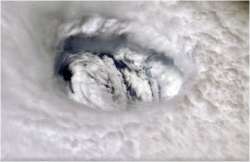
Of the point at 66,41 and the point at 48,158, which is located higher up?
the point at 66,41

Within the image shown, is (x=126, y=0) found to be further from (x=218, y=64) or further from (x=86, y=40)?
(x=218, y=64)

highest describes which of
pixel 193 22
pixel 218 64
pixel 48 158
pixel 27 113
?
pixel 193 22

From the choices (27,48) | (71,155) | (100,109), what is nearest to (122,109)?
(100,109)

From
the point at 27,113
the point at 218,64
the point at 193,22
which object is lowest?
the point at 27,113

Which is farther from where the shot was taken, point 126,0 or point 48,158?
point 126,0

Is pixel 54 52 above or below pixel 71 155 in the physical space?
above

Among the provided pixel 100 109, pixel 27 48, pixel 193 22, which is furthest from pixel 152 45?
pixel 27 48

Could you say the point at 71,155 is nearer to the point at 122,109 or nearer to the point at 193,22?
the point at 122,109
